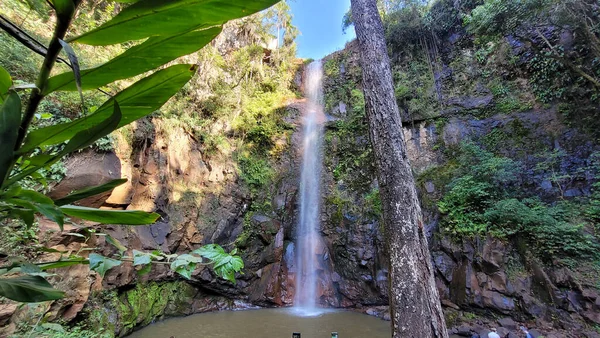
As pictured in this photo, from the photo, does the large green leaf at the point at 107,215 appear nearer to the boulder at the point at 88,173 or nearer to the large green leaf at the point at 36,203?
the large green leaf at the point at 36,203

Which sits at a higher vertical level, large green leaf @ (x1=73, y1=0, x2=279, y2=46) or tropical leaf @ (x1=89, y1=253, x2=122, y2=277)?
large green leaf @ (x1=73, y1=0, x2=279, y2=46)

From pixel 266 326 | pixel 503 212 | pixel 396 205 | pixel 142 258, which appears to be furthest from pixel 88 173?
pixel 503 212

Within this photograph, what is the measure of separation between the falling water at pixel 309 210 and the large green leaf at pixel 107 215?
7117mm

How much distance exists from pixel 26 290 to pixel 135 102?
326 mm

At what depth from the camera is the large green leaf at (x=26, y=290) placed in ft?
1.27

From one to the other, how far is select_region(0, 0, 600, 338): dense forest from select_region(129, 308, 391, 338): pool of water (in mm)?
A: 454

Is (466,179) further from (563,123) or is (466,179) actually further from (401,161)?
(401,161)

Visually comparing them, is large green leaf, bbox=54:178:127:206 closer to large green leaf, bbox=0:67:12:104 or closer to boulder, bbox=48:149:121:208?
large green leaf, bbox=0:67:12:104

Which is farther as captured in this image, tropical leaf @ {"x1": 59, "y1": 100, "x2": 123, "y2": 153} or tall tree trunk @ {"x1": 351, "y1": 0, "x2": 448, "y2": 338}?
tall tree trunk @ {"x1": 351, "y1": 0, "x2": 448, "y2": 338}

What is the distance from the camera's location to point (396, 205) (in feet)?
8.73

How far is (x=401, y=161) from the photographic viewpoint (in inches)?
110

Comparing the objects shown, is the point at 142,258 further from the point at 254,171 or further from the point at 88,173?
the point at 254,171

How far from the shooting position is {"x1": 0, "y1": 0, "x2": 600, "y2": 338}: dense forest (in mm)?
4617

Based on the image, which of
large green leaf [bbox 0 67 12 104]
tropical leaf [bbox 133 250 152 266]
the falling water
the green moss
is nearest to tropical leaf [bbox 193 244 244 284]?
tropical leaf [bbox 133 250 152 266]
